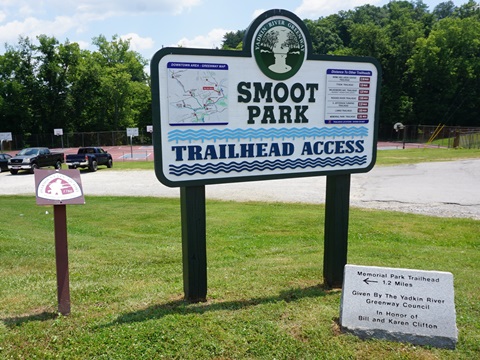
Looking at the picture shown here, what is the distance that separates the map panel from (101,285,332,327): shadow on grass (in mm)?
1910

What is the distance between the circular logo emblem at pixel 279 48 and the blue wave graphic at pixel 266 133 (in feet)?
2.05

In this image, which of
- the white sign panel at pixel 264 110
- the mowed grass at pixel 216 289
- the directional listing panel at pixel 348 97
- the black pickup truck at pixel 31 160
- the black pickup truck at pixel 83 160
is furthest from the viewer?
the black pickup truck at pixel 83 160

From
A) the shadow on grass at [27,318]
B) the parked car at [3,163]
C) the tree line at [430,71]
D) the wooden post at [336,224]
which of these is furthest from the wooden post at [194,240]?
the tree line at [430,71]

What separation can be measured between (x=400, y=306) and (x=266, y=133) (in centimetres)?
225

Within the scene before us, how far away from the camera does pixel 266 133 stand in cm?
479

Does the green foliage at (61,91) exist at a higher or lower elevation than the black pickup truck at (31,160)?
higher

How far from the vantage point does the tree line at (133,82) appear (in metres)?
56.6

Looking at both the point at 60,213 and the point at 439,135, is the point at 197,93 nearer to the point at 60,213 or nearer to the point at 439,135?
the point at 60,213

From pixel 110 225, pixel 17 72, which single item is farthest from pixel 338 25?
pixel 110 225

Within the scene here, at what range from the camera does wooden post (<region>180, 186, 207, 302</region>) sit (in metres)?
4.51

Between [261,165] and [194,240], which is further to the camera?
[261,165]

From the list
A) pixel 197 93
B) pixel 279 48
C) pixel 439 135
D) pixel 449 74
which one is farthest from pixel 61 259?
pixel 449 74

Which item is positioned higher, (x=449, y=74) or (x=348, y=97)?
(x=449, y=74)

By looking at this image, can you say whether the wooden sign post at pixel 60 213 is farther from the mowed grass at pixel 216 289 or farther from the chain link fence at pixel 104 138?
the chain link fence at pixel 104 138
